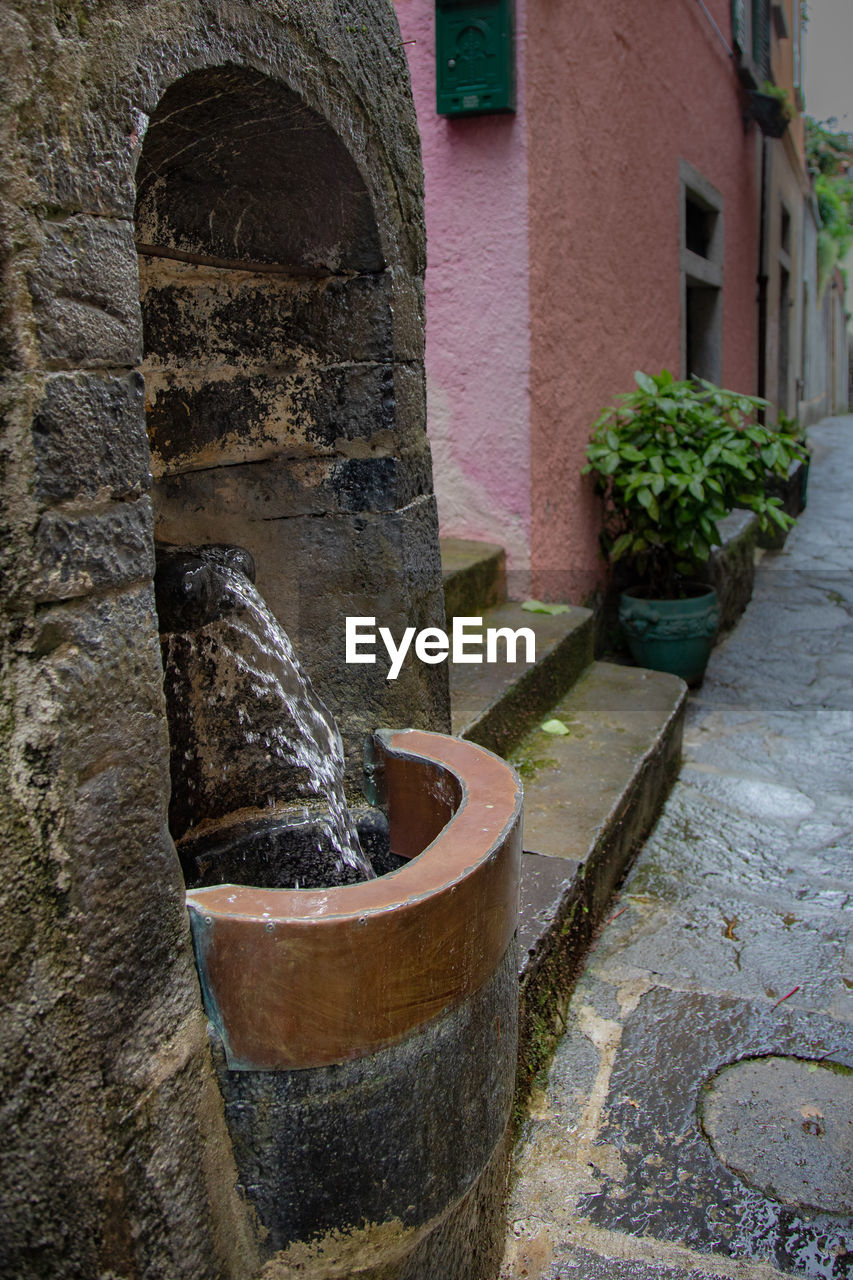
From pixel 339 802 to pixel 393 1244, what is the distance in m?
0.71

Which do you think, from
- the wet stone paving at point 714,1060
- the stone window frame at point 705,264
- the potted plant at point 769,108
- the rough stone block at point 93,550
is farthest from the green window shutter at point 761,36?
the rough stone block at point 93,550

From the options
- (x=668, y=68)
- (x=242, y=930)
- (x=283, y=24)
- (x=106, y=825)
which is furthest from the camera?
(x=668, y=68)

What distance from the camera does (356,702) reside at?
7.23ft

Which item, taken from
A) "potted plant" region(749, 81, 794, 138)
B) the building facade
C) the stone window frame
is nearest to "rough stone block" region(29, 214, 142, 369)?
the building facade

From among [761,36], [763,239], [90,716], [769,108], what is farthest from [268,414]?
[761,36]

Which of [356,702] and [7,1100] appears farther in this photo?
[356,702]

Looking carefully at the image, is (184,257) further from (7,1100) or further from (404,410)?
(7,1100)

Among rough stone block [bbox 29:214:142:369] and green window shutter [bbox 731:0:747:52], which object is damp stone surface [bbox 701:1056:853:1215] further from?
green window shutter [bbox 731:0:747:52]

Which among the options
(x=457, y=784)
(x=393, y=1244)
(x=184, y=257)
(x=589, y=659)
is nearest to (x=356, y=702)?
(x=457, y=784)

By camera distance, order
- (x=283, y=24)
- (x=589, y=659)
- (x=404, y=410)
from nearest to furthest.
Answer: (x=283, y=24) < (x=404, y=410) < (x=589, y=659)

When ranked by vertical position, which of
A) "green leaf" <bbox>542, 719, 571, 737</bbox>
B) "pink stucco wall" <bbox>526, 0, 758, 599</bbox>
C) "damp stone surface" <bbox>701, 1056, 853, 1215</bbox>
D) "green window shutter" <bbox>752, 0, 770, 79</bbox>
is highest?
"green window shutter" <bbox>752, 0, 770, 79</bbox>

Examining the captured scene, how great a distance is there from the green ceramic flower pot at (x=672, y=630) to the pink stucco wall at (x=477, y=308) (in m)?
0.70

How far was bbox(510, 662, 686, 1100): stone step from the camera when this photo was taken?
7.55ft

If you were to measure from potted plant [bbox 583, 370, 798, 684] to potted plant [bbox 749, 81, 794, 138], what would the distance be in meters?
4.78
